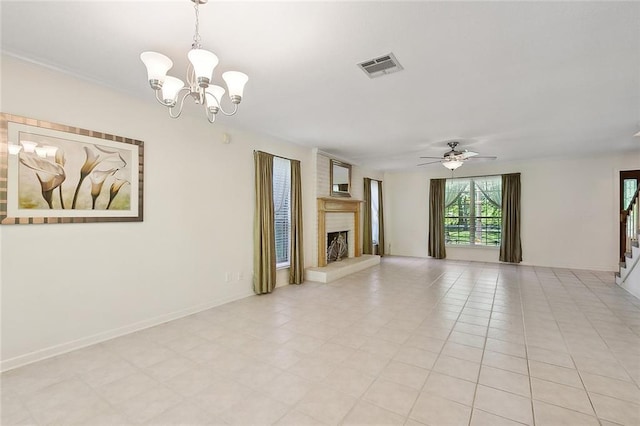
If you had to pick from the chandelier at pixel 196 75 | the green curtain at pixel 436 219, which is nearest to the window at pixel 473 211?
the green curtain at pixel 436 219

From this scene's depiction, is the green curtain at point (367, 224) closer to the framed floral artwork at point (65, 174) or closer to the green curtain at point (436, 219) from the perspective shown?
the green curtain at point (436, 219)

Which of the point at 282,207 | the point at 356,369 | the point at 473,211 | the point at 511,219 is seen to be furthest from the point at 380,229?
the point at 356,369

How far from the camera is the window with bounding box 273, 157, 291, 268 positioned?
515 cm

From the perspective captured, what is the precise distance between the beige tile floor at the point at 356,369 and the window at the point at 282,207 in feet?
4.18

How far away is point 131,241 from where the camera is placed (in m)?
3.19

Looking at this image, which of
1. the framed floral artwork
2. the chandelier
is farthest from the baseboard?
the chandelier

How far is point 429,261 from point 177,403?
707cm

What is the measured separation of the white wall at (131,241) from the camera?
8.21ft

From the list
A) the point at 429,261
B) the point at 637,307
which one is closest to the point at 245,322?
the point at 637,307

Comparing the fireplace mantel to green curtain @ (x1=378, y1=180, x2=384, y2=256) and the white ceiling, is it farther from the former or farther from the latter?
the white ceiling

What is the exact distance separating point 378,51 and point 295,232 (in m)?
3.52

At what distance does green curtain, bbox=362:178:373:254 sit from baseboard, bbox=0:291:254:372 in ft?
16.1

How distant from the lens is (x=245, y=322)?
3457 mm

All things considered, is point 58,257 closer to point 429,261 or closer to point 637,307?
point 637,307
